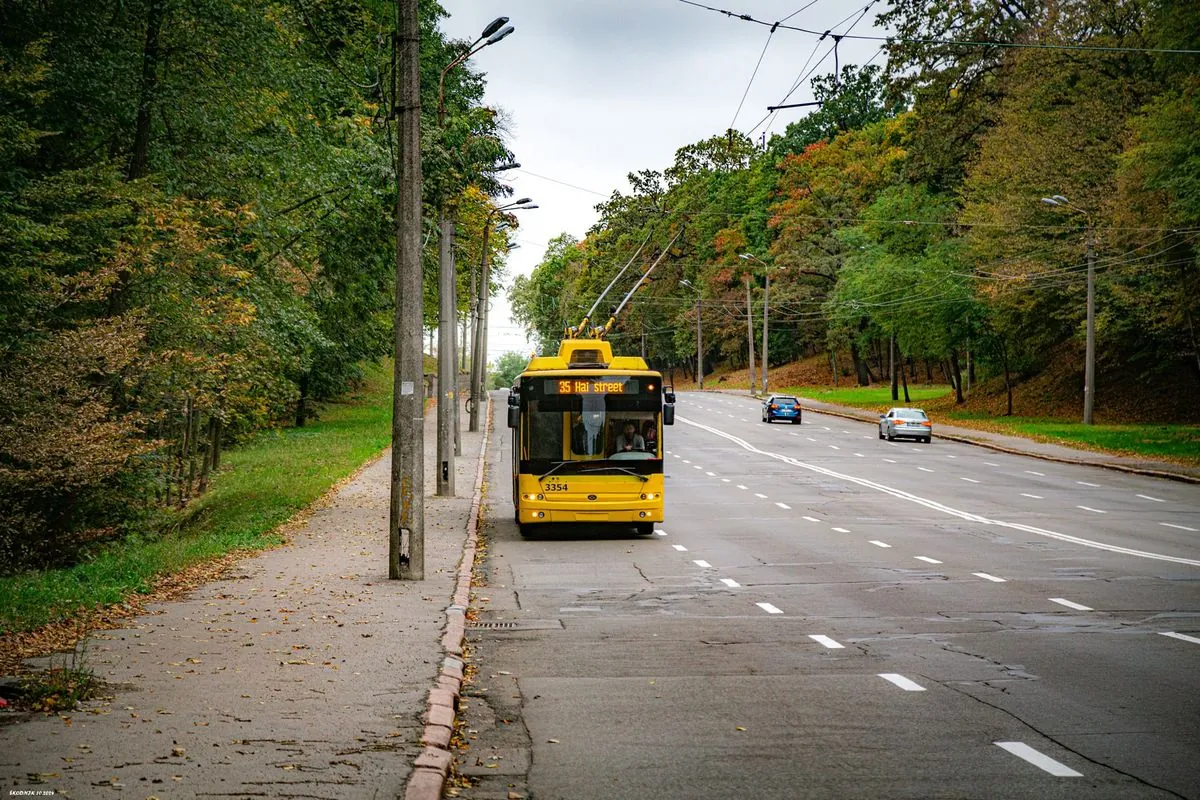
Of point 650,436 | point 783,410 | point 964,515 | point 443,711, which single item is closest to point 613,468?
point 650,436

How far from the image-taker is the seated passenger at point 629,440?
68.0 ft

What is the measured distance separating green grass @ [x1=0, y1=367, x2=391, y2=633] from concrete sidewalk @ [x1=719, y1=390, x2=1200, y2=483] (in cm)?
2352

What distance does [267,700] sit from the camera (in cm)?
777

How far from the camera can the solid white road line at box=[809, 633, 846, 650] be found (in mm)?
10352

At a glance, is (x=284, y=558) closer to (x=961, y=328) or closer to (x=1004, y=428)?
(x=1004, y=428)

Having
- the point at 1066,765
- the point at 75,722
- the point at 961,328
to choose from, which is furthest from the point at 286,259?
the point at 961,328

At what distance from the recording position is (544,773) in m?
6.59

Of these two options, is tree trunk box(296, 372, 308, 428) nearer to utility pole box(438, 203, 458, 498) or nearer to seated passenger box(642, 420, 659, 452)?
utility pole box(438, 203, 458, 498)

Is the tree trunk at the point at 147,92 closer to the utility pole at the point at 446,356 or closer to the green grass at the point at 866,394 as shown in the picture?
the utility pole at the point at 446,356

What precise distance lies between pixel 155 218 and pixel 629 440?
8.93 meters

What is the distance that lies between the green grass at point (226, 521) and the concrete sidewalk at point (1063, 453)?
77.2ft

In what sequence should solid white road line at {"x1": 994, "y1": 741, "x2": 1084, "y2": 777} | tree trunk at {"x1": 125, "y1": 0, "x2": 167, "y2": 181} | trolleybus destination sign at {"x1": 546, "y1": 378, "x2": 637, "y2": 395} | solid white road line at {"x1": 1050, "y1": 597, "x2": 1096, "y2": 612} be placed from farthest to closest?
tree trunk at {"x1": 125, "y1": 0, "x2": 167, "y2": 181}, trolleybus destination sign at {"x1": 546, "y1": 378, "x2": 637, "y2": 395}, solid white road line at {"x1": 1050, "y1": 597, "x2": 1096, "y2": 612}, solid white road line at {"x1": 994, "y1": 741, "x2": 1084, "y2": 777}

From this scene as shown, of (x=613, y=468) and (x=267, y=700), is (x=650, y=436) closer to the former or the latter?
(x=613, y=468)

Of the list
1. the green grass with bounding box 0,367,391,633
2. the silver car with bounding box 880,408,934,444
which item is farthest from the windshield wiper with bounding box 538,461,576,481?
the silver car with bounding box 880,408,934,444
